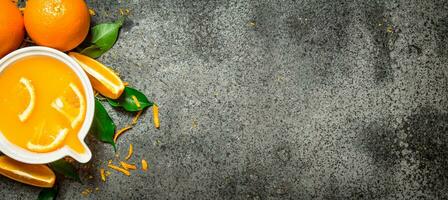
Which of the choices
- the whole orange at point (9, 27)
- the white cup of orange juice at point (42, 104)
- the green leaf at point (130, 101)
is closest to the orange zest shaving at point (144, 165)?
the green leaf at point (130, 101)

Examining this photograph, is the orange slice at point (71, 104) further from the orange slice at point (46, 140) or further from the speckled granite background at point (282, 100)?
the speckled granite background at point (282, 100)

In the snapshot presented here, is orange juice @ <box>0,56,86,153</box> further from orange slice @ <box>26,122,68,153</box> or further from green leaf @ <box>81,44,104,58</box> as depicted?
green leaf @ <box>81,44,104,58</box>

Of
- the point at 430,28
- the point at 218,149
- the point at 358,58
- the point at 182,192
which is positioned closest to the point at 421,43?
the point at 430,28

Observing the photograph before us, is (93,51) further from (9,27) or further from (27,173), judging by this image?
(27,173)

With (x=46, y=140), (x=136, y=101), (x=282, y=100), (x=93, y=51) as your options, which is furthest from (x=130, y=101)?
(x=282, y=100)

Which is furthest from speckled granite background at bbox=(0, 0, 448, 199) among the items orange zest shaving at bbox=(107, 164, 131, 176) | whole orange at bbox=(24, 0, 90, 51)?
whole orange at bbox=(24, 0, 90, 51)

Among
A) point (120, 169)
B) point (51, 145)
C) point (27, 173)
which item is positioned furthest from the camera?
point (120, 169)
